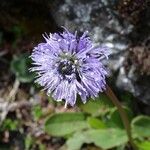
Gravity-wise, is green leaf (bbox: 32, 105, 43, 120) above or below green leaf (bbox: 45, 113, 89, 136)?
above

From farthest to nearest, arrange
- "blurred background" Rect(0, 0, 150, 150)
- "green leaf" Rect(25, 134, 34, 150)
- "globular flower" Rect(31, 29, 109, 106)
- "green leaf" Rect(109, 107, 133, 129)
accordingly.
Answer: "green leaf" Rect(25, 134, 34, 150), "green leaf" Rect(109, 107, 133, 129), "blurred background" Rect(0, 0, 150, 150), "globular flower" Rect(31, 29, 109, 106)

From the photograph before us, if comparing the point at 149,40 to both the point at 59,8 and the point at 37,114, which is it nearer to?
the point at 59,8

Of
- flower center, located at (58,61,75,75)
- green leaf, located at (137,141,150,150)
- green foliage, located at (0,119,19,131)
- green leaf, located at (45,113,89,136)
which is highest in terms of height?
green foliage, located at (0,119,19,131)

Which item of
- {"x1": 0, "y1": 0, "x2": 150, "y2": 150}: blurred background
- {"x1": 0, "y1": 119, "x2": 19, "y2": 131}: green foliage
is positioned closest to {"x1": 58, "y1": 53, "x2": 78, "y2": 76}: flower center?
{"x1": 0, "y1": 0, "x2": 150, "y2": 150}: blurred background

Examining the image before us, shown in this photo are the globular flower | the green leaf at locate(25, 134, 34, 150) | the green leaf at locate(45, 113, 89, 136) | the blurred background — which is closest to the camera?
the globular flower

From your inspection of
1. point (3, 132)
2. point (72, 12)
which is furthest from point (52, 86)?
point (3, 132)

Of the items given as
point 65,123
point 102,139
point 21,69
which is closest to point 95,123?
point 102,139

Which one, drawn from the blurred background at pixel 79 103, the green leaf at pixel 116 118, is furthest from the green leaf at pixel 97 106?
the green leaf at pixel 116 118

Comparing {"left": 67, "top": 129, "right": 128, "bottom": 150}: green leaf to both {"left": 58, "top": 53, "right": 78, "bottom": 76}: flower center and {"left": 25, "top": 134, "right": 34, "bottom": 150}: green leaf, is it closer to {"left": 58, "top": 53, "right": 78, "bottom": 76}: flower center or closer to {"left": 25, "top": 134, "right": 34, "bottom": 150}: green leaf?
{"left": 25, "top": 134, "right": 34, "bottom": 150}: green leaf

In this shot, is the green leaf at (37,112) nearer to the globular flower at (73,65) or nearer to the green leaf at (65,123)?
the green leaf at (65,123)
